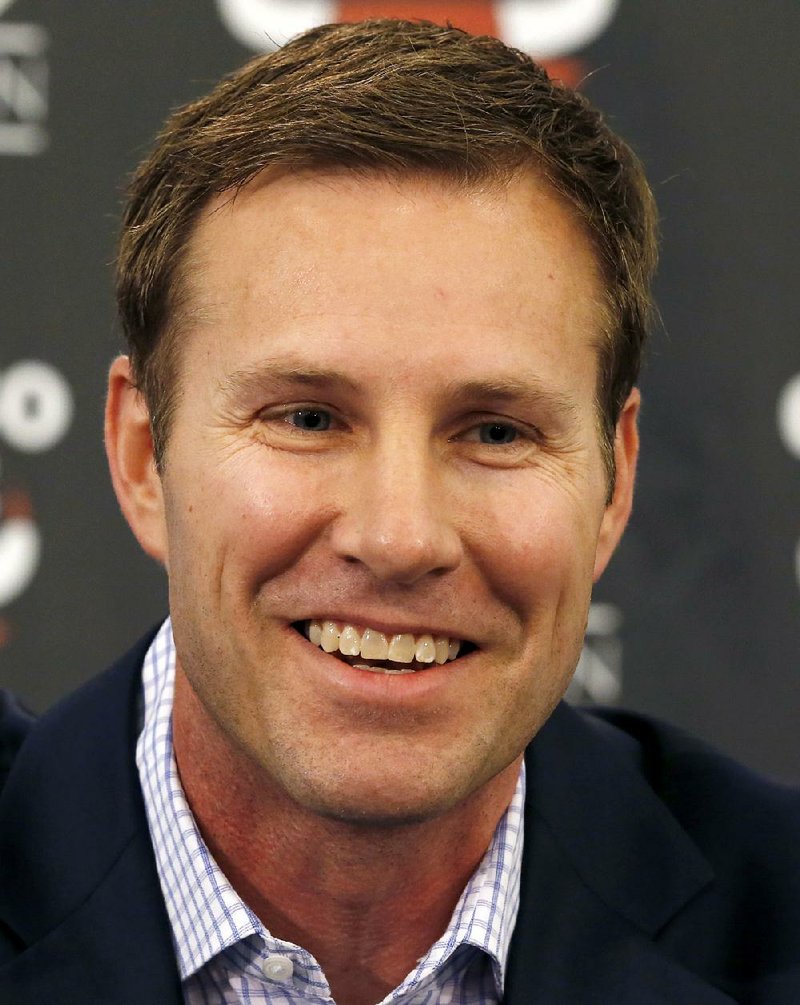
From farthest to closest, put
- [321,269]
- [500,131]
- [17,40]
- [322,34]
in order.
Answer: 1. [17,40]
2. [322,34]
3. [500,131]
4. [321,269]

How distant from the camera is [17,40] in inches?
101

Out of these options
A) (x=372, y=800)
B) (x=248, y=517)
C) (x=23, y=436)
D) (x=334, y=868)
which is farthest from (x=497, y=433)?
(x=23, y=436)

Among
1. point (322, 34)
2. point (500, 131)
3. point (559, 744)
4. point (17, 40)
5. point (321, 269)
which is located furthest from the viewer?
point (17, 40)

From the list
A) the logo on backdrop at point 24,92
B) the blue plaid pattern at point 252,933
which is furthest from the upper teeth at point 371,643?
the logo on backdrop at point 24,92

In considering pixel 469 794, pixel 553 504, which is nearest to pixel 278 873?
pixel 469 794

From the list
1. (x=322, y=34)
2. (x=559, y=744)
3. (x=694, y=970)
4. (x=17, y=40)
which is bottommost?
(x=694, y=970)

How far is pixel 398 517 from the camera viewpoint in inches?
61.1

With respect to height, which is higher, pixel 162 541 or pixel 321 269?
pixel 321 269

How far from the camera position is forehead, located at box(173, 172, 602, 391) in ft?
5.34

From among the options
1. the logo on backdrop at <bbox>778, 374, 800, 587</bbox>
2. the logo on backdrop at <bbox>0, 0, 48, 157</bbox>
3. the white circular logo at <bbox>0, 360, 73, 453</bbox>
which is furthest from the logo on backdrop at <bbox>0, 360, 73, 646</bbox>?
the logo on backdrop at <bbox>778, 374, 800, 587</bbox>

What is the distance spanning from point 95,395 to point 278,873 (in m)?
1.06

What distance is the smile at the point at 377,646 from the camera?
1.65 m

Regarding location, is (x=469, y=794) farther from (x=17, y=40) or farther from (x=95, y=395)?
(x=17, y=40)

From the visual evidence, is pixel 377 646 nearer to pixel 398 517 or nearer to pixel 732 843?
pixel 398 517
